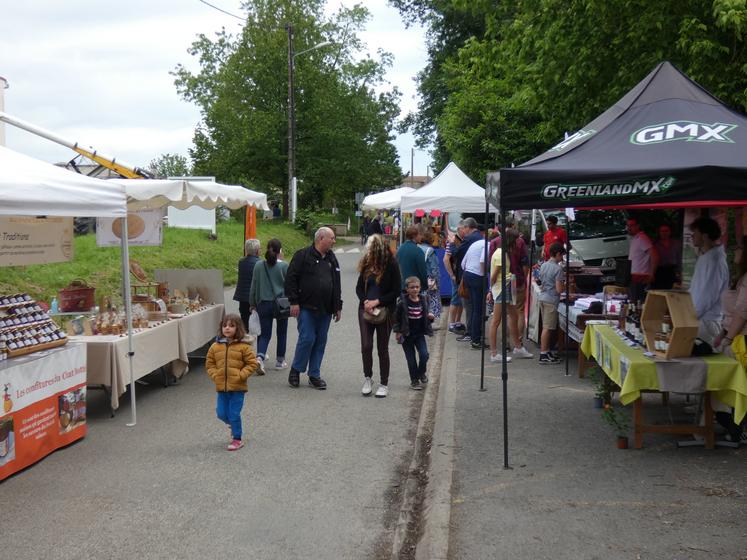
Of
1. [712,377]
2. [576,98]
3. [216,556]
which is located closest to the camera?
[216,556]

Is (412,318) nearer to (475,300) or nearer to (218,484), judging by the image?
(475,300)

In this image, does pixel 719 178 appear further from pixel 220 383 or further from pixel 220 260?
pixel 220 260

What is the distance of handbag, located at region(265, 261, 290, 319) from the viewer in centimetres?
1000

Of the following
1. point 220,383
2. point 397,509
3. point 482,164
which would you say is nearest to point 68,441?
point 220,383

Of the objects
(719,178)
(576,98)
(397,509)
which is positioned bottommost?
(397,509)

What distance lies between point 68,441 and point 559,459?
4.34m

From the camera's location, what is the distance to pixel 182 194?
9.95 metres

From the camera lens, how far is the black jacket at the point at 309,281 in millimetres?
9047

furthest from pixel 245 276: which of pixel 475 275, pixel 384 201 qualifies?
pixel 384 201

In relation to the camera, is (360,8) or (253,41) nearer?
(253,41)

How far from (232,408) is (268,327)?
11.9 feet

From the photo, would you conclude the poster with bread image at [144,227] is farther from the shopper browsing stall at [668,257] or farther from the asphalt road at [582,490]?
the shopper browsing stall at [668,257]

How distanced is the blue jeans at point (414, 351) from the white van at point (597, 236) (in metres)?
7.31

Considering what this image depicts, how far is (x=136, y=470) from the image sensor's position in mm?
6242
